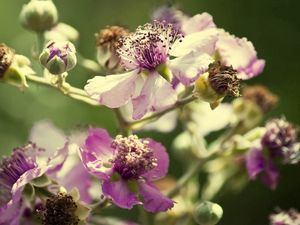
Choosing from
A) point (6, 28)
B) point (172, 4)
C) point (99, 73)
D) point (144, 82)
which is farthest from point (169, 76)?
point (6, 28)

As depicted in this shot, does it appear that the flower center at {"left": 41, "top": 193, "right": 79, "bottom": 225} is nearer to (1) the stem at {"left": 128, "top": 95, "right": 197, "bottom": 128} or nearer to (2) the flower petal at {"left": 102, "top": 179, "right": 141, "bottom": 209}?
(2) the flower petal at {"left": 102, "top": 179, "right": 141, "bottom": 209}

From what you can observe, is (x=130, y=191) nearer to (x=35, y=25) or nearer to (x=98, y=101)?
(x=98, y=101)

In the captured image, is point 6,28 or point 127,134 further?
point 6,28

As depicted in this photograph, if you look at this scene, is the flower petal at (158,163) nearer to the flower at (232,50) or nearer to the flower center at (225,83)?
the flower center at (225,83)

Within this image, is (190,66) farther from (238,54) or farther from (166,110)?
(238,54)

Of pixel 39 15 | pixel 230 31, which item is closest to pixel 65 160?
pixel 39 15

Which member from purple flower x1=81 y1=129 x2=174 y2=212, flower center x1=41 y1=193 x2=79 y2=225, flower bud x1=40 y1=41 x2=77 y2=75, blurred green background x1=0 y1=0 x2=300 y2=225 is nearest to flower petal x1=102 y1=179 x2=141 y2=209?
purple flower x1=81 y1=129 x2=174 y2=212
